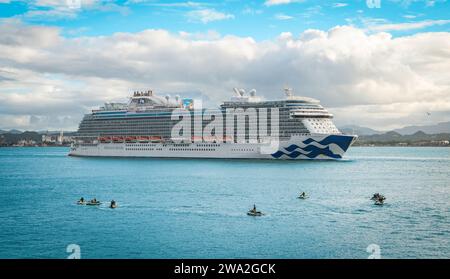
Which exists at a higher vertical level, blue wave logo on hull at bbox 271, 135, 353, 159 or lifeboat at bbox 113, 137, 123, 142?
lifeboat at bbox 113, 137, 123, 142

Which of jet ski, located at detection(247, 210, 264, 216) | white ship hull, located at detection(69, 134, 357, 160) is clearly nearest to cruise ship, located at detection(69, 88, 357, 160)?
white ship hull, located at detection(69, 134, 357, 160)

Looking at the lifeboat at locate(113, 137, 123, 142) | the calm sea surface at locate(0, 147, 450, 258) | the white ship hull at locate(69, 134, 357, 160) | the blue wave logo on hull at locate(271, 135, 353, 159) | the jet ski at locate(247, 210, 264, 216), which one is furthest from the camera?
the lifeboat at locate(113, 137, 123, 142)

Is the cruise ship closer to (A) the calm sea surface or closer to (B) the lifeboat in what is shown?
(B) the lifeboat

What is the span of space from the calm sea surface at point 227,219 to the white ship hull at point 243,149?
19.7 metres

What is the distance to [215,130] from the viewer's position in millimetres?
86875

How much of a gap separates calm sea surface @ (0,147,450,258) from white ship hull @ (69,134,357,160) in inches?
776

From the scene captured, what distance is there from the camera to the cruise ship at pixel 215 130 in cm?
7488

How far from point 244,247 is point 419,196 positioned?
2354 cm

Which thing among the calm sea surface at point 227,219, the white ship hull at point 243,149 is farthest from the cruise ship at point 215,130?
the calm sea surface at point 227,219

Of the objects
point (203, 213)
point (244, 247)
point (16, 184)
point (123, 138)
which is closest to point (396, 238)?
point (244, 247)

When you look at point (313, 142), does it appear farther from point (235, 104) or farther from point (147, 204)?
point (147, 204)

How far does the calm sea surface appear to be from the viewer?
24125 millimetres

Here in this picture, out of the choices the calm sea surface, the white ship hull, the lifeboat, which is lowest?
the calm sea surface

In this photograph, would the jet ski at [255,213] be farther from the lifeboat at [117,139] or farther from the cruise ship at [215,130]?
the lifeboat at [117,139]
